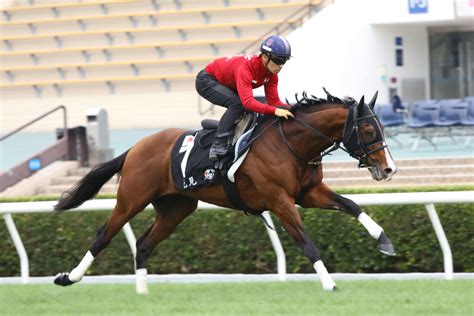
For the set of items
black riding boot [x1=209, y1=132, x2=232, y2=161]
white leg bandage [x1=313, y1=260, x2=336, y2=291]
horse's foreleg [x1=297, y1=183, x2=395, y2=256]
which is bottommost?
white leg bandage [x1=313, y1=260, x2=336, y2=291]

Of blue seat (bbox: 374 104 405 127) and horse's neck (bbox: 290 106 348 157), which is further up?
horse's neck (bbox: 290 106 348 157)

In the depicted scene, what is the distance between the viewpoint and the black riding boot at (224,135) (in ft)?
22.1

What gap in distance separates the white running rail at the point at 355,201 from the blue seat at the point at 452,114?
304 inches

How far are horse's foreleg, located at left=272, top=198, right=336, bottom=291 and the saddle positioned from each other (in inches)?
17.4

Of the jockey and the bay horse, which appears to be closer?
the bay horse

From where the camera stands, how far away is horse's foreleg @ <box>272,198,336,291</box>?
249 inches

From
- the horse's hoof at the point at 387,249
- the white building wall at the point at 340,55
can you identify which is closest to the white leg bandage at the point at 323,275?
the horse's hoof at the point at 387,249

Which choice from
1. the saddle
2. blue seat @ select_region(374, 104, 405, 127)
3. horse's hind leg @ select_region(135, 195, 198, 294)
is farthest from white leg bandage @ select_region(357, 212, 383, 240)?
blue seat @ select_region(374, 104, 405, 127)

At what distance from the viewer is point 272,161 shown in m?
6.65

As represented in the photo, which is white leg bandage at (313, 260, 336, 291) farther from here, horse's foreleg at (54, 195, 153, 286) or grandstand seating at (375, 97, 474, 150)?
grandstand seating at (375, 97, 474, 150)

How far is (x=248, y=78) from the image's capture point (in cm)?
664

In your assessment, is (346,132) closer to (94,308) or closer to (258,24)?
(94,308)

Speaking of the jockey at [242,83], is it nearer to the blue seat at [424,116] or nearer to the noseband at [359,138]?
the noseband at [359,138]

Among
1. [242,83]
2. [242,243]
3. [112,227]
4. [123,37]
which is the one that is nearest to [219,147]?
[242,83]
